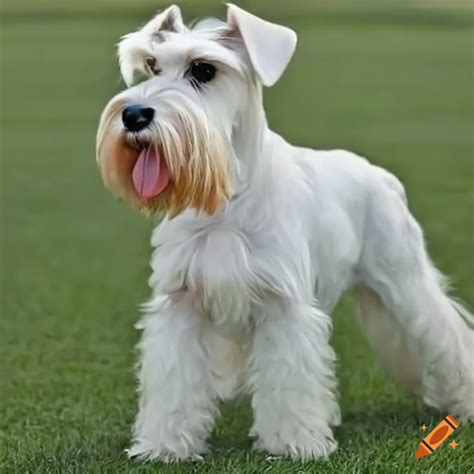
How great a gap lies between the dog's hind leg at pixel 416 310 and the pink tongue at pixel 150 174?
3.58ft

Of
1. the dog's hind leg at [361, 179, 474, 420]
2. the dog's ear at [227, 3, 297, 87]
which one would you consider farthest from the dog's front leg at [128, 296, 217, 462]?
the dog's ear at [227, 3, 297, 87]

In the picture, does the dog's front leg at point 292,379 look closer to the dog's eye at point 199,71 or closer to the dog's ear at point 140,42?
the dog's eye at point 199,71

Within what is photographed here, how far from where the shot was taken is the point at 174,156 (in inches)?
169

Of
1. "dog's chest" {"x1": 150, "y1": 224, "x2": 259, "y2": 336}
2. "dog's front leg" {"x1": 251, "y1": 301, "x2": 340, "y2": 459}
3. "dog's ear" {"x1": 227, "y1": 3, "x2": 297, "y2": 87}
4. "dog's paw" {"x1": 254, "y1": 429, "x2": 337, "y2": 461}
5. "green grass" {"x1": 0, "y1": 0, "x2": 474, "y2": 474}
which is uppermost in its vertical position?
"dog's ear" {"x1": 227, "y1": 3, "x2": 297, "y2": 87}

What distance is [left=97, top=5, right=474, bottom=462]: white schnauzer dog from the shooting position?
14.4 ft

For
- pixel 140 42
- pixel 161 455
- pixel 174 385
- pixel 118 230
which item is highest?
pixel 140 42

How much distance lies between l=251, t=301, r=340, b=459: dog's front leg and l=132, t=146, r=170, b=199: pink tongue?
2.17ft

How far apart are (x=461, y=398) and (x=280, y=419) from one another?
105 centimetres

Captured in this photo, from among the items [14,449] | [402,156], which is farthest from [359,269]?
[402,156]

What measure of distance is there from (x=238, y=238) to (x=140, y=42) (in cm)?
82

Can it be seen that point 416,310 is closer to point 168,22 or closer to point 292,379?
point 292,379

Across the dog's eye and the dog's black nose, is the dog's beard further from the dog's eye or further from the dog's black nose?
the dog's eye

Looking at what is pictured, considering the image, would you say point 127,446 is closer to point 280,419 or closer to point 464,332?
point 280,419

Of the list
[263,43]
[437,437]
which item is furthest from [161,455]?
[263,43]
